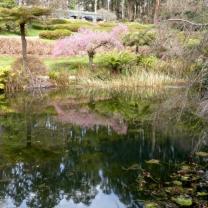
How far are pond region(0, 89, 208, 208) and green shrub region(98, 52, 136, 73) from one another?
511 centimetres

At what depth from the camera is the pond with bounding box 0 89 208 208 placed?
8.03m

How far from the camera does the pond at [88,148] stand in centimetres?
803

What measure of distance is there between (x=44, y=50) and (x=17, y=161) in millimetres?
19455

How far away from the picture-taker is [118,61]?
911 inches

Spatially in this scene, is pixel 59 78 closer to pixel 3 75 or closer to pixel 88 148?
pixel 3 75

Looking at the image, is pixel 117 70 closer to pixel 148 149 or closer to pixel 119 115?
pixel 119 115

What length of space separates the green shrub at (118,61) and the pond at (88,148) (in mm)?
5109

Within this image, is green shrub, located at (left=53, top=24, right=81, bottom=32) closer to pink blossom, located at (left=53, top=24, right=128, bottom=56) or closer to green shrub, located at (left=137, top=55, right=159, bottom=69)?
pink blossom, located at (left=53, top=24, right=128, bottom=56)

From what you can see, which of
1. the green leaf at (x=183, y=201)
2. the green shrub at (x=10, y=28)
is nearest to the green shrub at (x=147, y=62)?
the green shrub at (x=10, y=28)

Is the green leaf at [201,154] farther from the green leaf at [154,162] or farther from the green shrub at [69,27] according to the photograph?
the green shrub at [69,27]

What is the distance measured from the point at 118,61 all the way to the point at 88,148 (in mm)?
12565

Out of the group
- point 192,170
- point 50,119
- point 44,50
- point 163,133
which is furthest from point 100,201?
point 44,50

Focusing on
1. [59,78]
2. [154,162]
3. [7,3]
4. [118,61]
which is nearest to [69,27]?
[7,3]

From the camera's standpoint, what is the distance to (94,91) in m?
21.2
